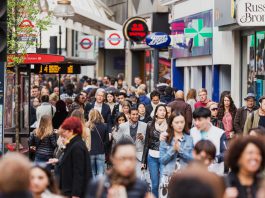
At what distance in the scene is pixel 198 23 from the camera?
121 ft

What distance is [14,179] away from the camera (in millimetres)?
7633

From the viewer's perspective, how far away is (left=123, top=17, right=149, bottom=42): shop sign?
144ft

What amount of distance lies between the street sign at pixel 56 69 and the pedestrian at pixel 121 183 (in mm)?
18172

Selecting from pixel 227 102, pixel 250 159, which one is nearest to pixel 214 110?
pixel 227 102

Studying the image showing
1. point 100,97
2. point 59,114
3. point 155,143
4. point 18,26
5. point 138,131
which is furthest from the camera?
point 59,114

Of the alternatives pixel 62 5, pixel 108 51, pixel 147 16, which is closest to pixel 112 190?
pixel 62 5

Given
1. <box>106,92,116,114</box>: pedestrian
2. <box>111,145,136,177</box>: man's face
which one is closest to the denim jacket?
<box>111,145,136,177</box>: man's face

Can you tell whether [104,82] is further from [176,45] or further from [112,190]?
[112,190]

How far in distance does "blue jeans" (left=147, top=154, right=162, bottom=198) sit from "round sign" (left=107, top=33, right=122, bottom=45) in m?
32.1

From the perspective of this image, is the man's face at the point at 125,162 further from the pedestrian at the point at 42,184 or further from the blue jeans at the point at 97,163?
the blue jeans at the point at 97,163

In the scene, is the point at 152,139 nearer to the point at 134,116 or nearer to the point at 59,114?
the point at 134,116

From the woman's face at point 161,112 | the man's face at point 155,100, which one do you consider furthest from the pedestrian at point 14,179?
the man's face at point 155,100

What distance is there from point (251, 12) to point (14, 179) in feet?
54.7

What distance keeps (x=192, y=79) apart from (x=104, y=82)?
4512 mm
